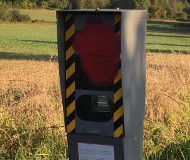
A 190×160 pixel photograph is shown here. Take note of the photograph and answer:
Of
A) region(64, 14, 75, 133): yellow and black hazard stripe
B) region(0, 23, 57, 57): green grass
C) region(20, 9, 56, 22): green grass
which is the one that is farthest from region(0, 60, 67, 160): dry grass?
Result: region(20, 9, 56, 22): green grass

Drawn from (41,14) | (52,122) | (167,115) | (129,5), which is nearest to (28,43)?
(167,115)

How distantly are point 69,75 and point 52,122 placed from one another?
2075 millimetres

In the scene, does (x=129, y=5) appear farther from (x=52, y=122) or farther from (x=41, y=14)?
(x=52, y=122)

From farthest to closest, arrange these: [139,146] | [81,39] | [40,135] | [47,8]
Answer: [47,8], [40,135], [139,146], [81,39]

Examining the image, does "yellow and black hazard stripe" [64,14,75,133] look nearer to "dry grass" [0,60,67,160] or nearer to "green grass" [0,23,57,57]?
"dry grass" [0,60,67,160]

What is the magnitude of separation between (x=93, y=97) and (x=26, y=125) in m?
2.14

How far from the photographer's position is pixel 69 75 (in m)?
3.21

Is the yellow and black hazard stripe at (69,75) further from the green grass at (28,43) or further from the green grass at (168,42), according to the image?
the green grass at (28,43)

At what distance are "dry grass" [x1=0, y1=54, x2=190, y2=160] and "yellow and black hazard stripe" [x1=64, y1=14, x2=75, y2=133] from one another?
145cm

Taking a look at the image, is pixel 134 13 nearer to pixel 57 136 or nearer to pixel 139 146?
pixel 139 146

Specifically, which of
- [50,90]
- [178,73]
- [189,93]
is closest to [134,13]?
[50,90]

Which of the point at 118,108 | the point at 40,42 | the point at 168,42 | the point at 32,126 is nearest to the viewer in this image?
the point at 118,108

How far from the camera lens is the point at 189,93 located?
6.84 meters

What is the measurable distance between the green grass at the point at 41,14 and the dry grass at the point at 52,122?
65.7m
